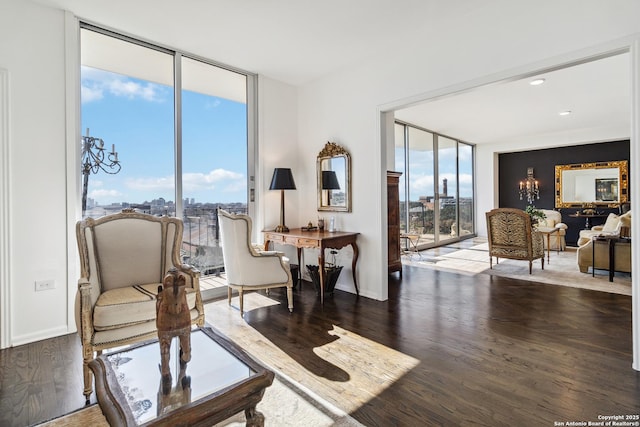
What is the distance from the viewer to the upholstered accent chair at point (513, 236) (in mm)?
5047

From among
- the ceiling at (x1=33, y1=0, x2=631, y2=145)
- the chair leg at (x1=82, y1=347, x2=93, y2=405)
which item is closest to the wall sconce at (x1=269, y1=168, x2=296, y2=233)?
the ceiling at (x1=33, y1=0, x2=631, y2=145)

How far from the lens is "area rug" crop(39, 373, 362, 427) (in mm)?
1735

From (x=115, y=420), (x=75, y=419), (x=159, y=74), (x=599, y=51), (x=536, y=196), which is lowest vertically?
(x=75, y=419)

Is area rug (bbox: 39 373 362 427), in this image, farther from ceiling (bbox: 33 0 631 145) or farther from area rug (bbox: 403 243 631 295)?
area rug (bbox: 403 243 631 295)

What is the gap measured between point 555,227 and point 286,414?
7.39m

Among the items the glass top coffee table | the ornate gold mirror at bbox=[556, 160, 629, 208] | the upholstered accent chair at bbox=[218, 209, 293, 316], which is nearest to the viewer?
the glass top coffee table

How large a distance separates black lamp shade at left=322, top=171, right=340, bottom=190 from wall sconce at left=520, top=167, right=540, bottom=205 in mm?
6869

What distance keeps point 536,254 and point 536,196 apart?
14.1 feet

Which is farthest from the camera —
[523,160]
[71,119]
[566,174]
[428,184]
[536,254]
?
[523,160]

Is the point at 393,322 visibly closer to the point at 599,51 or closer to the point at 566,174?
the point at 599,51

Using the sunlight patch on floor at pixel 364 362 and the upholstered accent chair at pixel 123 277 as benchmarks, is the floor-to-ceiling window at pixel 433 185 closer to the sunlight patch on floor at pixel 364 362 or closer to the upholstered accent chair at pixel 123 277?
the sunlight patch on floor at pixel 364 362

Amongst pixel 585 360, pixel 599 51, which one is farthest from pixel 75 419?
pixel 599 51

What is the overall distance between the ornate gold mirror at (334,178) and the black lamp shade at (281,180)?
0.45 metres

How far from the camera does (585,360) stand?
2357mm
